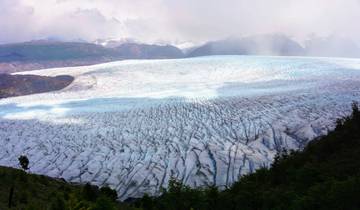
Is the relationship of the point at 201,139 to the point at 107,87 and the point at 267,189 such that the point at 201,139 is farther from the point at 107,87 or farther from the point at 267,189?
the point at 107,87

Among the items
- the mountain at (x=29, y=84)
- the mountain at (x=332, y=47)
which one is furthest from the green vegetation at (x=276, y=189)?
the mountain at (x=332, y=47)

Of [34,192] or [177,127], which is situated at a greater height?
[177,127]

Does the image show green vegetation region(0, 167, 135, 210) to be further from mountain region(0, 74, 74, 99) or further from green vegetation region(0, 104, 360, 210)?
mountain region(0, 74, 74, 99)

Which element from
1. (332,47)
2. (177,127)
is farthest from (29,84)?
(332,47)

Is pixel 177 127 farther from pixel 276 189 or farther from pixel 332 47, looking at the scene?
pixel 332 47

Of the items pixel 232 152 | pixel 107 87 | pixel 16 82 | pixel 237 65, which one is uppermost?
pixel 16 82

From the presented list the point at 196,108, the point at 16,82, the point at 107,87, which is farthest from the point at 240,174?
the point at 16,82

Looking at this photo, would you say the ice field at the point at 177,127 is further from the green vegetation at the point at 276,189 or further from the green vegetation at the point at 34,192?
the green vegetation at the point at 34,192
